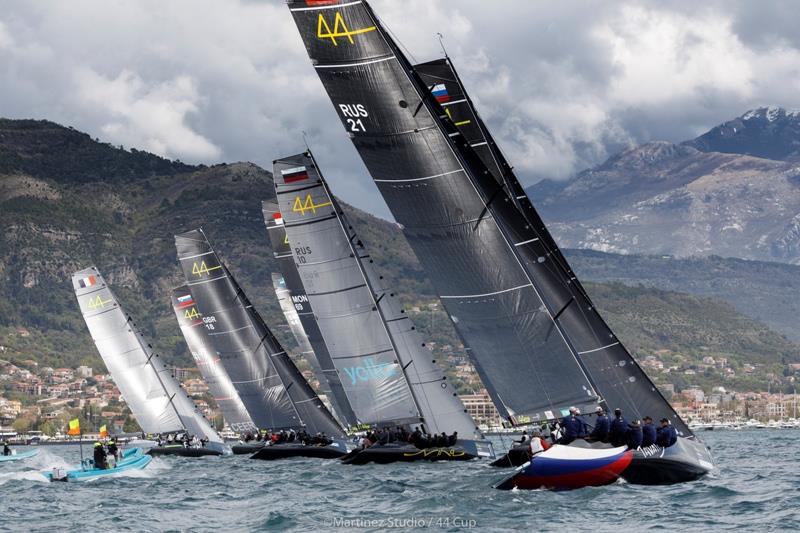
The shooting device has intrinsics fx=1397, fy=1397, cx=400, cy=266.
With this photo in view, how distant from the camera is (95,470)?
160 feet

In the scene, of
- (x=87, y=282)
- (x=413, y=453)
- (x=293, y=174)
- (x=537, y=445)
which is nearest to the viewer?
(x=537, y=445)

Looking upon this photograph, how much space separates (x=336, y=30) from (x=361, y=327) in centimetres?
1769

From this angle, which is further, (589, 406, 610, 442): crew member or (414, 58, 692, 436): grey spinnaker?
(414, 58, 692, 436): grey spinnaker

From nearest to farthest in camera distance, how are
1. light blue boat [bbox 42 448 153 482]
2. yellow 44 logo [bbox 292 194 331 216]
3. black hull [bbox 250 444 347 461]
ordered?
light blue boat [bbox 42 448 153 482], yellow 44 logo [bbox 292 194 331 216], black hull [bbox 250 444 347 461]

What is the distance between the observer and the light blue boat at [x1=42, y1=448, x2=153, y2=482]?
4834 cm

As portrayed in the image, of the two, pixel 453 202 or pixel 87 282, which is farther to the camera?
pixel 87 282

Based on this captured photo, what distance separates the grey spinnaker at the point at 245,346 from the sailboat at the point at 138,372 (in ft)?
14.8

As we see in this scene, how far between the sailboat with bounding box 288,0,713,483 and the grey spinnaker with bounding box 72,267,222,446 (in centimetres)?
3797

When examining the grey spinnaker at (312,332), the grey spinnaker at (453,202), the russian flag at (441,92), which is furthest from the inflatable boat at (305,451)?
the grey spinnaker at (453,202)

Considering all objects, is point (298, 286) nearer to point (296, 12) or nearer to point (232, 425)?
point (232, 425)

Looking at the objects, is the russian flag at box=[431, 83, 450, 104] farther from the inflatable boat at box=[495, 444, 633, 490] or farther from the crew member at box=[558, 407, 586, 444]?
the inflatable boat at box=[495, 444, 633, 490]

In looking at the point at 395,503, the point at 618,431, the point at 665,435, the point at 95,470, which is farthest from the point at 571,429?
the point at 95,470

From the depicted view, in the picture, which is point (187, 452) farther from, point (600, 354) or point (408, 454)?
point (600, 354)

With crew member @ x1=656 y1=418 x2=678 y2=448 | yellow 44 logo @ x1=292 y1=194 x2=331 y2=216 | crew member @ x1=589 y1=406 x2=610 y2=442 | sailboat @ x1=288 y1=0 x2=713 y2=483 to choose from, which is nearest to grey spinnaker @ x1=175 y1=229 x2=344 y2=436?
yellow 44 logo @ x1=292 y1=194 x2=331 y2=216
